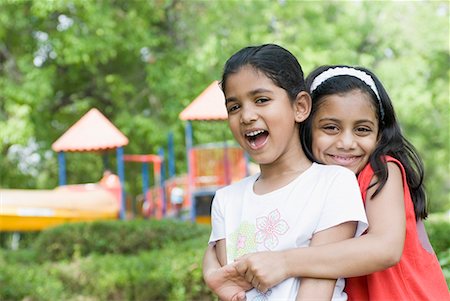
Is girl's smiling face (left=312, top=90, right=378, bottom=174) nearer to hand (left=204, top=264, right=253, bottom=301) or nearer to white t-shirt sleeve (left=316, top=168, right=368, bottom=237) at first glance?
white t-shirt sleeve (left=316, top=168, right=368, bottom=237)

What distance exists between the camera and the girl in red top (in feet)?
6.80

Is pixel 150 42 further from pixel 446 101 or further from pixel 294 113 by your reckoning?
pixel 294 113

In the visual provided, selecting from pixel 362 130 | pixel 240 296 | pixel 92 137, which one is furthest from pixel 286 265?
pixel 92 137

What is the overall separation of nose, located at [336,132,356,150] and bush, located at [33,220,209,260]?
774 cm

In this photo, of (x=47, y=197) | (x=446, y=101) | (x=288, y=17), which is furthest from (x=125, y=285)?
(x=446, y=101)

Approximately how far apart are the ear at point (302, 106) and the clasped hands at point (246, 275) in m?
0.41

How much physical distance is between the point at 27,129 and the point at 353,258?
1464 centimetres

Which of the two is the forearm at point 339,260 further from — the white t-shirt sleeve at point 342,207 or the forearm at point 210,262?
the forearm at point 210,262

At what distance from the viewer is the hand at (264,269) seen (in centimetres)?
207

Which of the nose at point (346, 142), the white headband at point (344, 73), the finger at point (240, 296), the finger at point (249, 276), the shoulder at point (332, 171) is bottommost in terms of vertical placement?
the finger at point (240, 296)

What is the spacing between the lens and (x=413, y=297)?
7.27 feet

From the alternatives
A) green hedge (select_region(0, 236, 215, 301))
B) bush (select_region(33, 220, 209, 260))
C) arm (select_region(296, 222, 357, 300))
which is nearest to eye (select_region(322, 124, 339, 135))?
arm (select_region(296, 222, 357, 300))

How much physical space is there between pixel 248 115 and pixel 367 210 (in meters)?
0.41

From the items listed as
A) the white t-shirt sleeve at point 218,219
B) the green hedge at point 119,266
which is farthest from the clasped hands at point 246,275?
the green hedge at point 119,266
